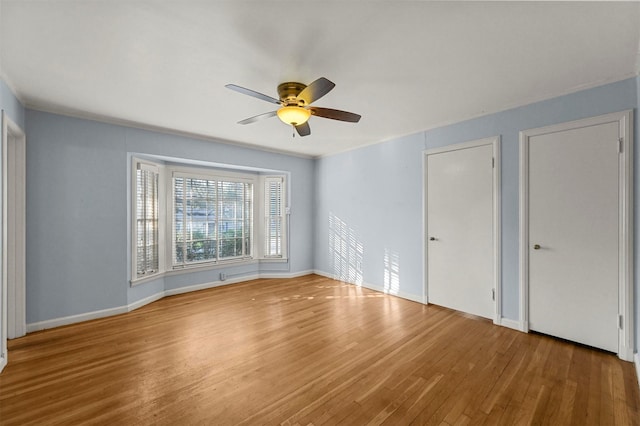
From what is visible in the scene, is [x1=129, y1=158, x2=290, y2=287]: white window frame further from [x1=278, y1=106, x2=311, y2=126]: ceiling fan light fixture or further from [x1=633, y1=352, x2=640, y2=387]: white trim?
[x1=633, y1=352, x2=640, y2=387]: white trim

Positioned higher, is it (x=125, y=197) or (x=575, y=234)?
(x=125, y=197)

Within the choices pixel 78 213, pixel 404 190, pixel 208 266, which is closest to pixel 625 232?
pixel 404 190

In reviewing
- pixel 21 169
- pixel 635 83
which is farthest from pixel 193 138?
pixel 635 83

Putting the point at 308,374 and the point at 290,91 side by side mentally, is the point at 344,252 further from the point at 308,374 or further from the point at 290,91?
the point at 290,91

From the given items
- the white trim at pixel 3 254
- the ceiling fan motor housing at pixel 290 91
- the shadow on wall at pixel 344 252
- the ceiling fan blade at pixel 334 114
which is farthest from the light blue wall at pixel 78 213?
the shadow on wall at pixel 344 252

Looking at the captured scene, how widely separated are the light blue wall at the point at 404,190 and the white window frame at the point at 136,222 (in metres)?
2.81

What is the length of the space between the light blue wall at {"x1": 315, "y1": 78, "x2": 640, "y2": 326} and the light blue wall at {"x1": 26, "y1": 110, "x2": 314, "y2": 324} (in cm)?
287

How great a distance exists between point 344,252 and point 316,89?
3.53 meters

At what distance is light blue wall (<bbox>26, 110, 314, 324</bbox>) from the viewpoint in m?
3.03

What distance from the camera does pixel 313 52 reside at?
1.99m

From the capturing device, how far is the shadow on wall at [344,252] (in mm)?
4836

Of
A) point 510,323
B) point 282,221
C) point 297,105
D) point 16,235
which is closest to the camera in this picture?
point 297,105

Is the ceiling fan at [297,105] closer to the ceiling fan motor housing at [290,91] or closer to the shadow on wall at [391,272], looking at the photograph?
the ceiling fan motor housing at [290,91]

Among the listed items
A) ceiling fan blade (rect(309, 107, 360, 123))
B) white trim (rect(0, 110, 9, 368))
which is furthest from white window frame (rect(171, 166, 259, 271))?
ceiling fan blade (rect(309, 107, 360, 123))
